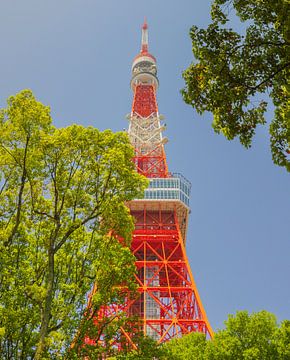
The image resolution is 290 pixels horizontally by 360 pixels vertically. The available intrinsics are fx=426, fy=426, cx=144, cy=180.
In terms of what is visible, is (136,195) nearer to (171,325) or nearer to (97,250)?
(97,250)

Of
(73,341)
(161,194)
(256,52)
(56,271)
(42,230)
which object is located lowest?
(73,341)

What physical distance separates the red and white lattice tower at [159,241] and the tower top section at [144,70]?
1.88m

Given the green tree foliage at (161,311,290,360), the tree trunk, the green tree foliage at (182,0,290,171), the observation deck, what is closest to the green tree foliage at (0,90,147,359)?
the tree trunk

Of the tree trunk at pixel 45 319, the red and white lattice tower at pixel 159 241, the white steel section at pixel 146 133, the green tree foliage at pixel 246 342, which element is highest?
the white steel section at pixel 146 133

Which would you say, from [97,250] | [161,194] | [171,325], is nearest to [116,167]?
[97,250]

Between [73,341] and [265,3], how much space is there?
7370mm

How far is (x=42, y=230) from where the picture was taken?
33.4 ft

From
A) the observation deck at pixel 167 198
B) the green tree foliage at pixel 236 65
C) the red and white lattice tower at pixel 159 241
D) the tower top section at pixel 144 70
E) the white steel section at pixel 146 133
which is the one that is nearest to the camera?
the green tree foliage at pixel 236 65

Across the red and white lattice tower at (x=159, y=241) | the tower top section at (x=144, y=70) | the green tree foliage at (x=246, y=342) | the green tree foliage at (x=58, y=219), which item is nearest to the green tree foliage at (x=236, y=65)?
the green tree foliage at (x=58, y=219)

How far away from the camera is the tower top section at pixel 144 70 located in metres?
53.3

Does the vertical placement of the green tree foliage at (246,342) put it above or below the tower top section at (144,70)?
below

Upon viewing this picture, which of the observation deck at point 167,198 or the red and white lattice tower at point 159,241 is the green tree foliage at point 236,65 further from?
the observation deck at point 167,198

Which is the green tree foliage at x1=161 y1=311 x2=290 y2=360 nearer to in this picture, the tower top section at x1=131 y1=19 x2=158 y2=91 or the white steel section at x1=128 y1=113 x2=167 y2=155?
the white steel section at x1=128 y1=113 x2=167 y2=155

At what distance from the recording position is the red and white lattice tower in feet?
99.3
